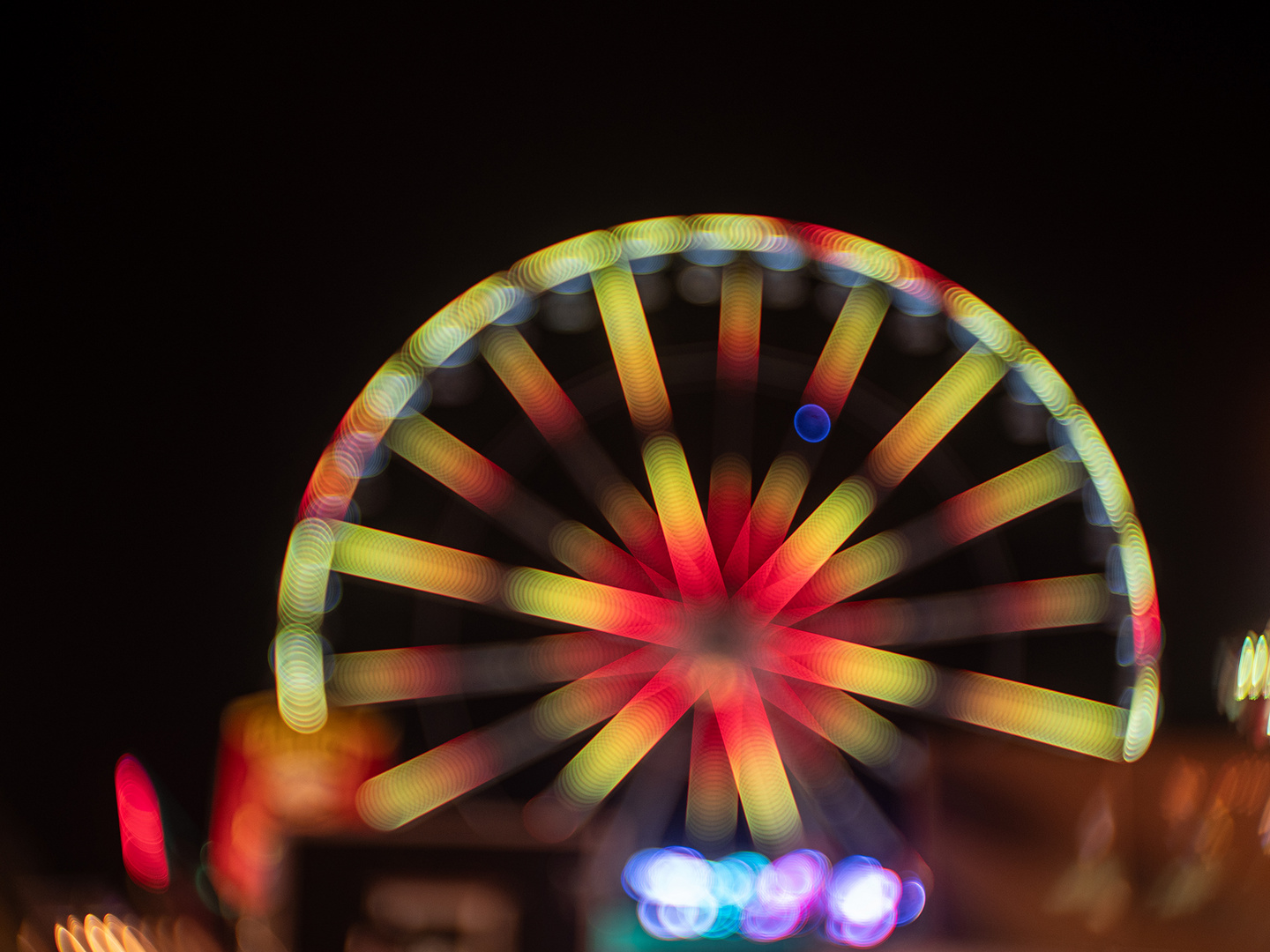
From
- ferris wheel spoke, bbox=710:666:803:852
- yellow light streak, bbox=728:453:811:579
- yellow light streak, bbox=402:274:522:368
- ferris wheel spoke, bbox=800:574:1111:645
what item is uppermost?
yellow light streak, bbox=402:274:522:368

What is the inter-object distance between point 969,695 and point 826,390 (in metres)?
1.09

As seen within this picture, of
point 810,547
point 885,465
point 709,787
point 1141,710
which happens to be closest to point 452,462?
point 810,547

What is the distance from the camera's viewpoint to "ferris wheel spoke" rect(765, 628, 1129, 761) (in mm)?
3021

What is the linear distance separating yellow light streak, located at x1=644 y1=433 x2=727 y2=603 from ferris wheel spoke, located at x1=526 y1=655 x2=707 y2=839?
0.22m

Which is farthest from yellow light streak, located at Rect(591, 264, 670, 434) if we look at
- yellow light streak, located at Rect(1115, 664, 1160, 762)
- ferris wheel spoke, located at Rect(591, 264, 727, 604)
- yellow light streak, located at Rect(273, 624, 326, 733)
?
yellow light streak, located at Rect(1115, 664, 1160, 762)

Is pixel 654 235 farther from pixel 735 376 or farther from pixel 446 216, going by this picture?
pixel 446 216

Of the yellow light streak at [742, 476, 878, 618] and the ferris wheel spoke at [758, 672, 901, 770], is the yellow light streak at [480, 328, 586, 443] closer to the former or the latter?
the yellow light streak at [742, 476, 878, 618]

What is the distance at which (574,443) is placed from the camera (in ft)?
11.8

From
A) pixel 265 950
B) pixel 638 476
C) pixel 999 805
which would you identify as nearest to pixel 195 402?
pixel 638 476

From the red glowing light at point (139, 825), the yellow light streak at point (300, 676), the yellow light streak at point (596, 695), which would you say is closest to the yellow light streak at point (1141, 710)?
the yellow light streak at point (596, 695)

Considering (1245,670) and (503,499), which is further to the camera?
(503,499)

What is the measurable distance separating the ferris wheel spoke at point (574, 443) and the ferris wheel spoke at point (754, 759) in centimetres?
42

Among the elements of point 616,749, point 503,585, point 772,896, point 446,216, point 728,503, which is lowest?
point 772,896

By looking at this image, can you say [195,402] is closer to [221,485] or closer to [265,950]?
[221,485]
